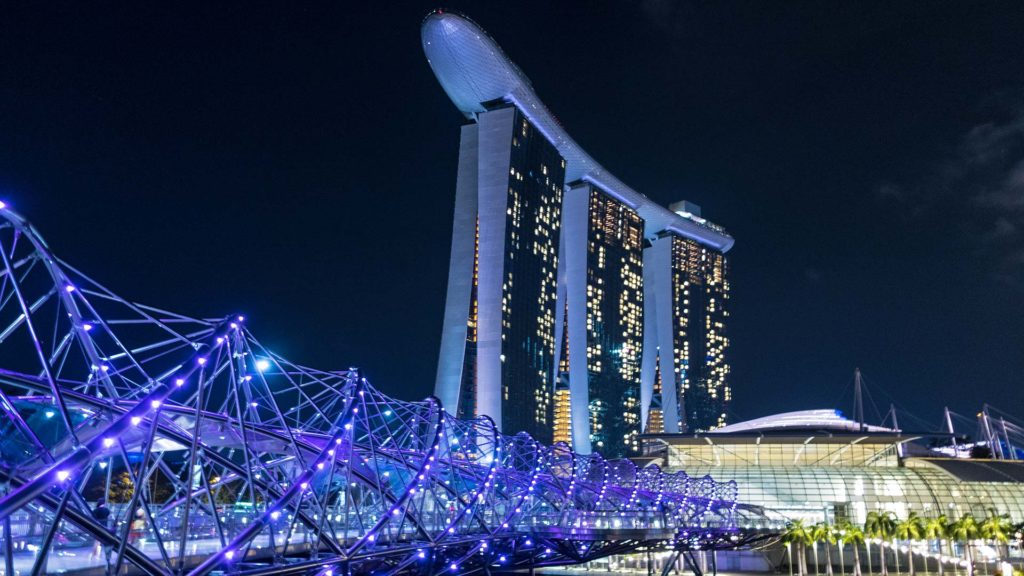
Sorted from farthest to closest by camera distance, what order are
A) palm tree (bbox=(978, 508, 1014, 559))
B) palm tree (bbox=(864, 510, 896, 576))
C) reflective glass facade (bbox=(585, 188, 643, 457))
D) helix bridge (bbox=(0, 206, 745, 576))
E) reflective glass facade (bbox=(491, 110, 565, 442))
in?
reflective glass facade (bbox=(585, 188, 643, 457)) < reflective glass facade (bbox=(491, 110, 565, 442)) < palm tree (bbox=(864, 510, 896, 576)) < palm tree (bbox=(978, 508, 1014, 559)) < helix bridge (bbox=(0, 206, 745, 576))

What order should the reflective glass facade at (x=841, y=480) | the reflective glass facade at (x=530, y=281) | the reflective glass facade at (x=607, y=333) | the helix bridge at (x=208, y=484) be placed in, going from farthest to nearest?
the reflective glass facade at (x=607, y=333) < the reflective glass facade at (x=530, y=281) < the reflective glass facade at (x=841, y=480) < the helix bridge at (x=208, y=484)

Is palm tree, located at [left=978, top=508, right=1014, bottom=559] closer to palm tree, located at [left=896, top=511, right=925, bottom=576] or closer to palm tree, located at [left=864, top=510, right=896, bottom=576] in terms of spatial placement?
palm tree, located at [left=896, top=511, right=925, bottom=576]

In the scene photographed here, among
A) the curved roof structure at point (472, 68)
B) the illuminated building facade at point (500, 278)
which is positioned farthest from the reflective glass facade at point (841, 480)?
the curved roof structure at point (472, 68)

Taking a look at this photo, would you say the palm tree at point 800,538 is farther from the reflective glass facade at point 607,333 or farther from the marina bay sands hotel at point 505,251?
the reflective glass facade at point 607,333

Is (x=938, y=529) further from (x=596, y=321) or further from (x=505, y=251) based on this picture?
(x=596, y=321)

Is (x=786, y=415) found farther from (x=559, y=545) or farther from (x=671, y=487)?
(x=559, y=545)

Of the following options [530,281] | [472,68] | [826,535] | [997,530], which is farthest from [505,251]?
[997,530]

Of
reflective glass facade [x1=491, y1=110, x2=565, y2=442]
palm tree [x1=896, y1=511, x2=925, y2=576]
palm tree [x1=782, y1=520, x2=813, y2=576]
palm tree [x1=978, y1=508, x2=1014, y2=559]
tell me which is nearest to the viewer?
palm tree [x1=978, y1=508, x2=1014, y2=559]

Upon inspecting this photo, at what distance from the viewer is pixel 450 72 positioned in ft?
425

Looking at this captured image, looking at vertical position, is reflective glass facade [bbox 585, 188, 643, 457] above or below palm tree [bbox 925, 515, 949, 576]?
above

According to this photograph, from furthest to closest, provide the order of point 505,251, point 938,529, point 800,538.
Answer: point 505,251, point 800,538, point 938,529

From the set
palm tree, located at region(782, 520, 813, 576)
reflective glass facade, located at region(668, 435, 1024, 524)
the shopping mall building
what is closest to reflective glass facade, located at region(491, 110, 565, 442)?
the shopping mall building

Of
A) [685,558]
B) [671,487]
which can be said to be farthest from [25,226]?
[671,487]

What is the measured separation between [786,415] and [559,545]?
81.6 m
